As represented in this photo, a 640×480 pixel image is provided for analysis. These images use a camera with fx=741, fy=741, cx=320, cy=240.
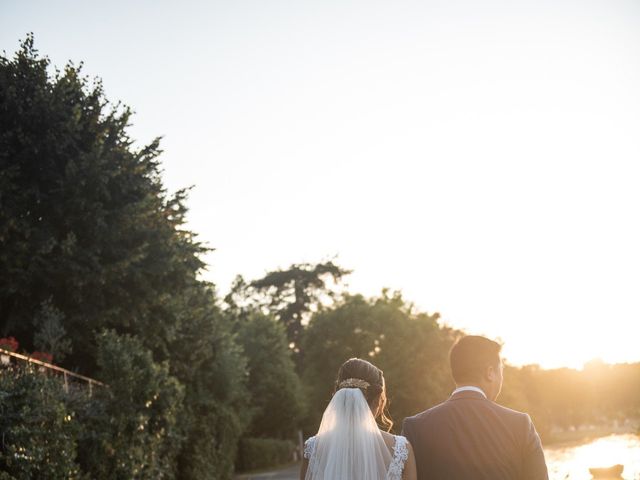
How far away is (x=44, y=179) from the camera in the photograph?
2256 centimetres

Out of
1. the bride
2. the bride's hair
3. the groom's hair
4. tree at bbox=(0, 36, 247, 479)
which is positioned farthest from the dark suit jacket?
tree at bbox=(0, 36, 247, 479)

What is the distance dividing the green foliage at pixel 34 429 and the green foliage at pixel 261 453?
3126 cm

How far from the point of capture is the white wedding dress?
559cm

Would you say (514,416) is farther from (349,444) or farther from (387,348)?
(387,348)

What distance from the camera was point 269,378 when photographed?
5388cm

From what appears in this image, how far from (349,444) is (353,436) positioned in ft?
0.24

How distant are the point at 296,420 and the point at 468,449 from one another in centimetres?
5443

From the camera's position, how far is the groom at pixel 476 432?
14.6ft

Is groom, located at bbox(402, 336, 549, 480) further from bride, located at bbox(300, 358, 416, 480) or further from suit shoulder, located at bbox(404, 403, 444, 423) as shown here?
bride, located at bbox(300, 358, 416, 480)

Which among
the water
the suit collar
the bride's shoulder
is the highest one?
the suit collar

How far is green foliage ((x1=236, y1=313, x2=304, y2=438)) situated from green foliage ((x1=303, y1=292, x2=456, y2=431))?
3117 millimetres

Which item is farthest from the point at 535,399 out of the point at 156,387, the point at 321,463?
the point at 321,463

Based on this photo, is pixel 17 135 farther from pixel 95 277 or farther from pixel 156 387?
pixel 156 387

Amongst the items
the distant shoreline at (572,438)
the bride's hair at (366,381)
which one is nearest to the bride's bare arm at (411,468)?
the bride's hair at (366,381)
